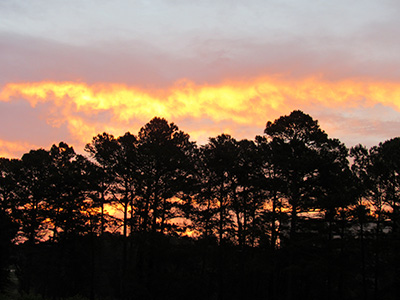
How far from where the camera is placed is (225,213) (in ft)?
99.5

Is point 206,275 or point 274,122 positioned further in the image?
point 206,275

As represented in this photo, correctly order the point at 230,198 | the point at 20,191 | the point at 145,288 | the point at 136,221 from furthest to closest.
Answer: the point at 20,191 < the point at 230,198 < the point at 136,221 < the point at 145,288

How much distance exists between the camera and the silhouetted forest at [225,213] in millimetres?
26922

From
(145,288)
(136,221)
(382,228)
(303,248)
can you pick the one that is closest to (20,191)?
(136,221)

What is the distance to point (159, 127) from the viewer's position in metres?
31.4

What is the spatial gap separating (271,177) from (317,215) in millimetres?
4636

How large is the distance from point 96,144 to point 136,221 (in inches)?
307

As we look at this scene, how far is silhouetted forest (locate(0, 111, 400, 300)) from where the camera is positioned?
88.3ft

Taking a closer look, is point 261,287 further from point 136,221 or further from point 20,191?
point 20,191

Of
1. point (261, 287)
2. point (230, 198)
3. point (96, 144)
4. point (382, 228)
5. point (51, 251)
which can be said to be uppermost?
→ point (96, 144)

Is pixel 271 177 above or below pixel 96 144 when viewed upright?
below

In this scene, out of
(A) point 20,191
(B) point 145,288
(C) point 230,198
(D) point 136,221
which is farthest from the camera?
(A) point 20,191

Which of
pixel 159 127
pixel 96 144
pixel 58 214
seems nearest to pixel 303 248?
pixel 159 127

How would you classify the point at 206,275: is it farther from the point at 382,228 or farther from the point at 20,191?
the point at 20,191
